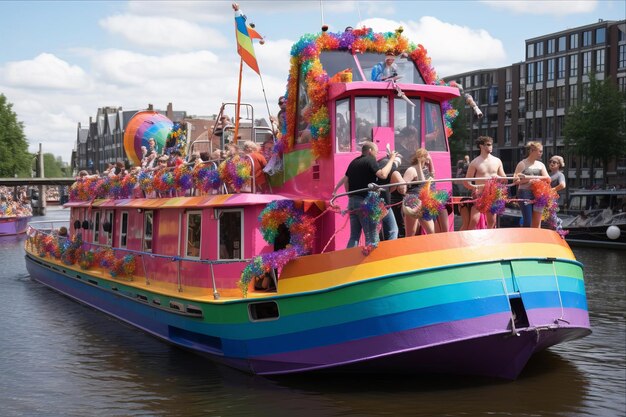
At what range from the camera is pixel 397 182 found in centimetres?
1169

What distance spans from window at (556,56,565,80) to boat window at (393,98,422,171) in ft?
239

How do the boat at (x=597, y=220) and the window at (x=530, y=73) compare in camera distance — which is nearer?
the boat at (x=597, y=220)

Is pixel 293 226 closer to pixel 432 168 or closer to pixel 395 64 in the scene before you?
pixel 432 168

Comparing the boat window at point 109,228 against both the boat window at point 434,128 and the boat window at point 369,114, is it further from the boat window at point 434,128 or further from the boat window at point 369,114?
the boat window at point 434,128

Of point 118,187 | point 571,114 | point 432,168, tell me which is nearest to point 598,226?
point 571,114

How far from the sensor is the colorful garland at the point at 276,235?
41.0 ft

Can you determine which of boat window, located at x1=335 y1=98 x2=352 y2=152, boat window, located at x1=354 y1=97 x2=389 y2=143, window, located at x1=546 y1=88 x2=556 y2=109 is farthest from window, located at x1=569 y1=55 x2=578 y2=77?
boat window, located at x1=335 y1=98 x2=352 y2=152

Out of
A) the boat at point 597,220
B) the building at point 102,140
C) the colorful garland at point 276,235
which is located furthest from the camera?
the building at point 102,140

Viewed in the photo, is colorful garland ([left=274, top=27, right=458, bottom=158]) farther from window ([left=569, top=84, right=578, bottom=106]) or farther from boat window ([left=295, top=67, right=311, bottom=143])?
window ([left=569, top=84, right=578, bottom=106])

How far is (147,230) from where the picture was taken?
1797 centimetres

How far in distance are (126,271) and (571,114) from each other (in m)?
52.1

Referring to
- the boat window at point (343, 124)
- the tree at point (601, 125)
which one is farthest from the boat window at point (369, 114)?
the tree at point (601, 125)

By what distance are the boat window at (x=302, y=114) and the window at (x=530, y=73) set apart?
77.8 m

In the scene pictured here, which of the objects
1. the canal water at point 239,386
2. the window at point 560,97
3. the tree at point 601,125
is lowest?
the canal water at point 239,386
